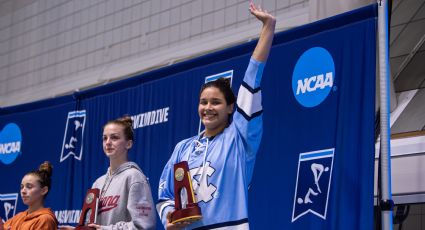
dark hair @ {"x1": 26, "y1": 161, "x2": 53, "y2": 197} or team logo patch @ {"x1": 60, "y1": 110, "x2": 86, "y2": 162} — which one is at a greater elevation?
team logo patch @ {"x1": 60, "y1": 110, "x2": 86, "y2": 162}

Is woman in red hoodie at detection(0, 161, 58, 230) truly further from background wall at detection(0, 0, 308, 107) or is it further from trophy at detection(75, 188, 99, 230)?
background wall at detection(0, 0, 308, 107)

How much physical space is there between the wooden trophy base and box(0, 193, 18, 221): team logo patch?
306 centimetres

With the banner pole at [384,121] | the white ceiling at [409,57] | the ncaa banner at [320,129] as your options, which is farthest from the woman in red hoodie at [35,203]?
the white ceiling at [409,57]

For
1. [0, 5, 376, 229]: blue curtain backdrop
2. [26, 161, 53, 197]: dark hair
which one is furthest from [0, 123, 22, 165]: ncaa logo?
[26, 161, 53, 197]: dark hair

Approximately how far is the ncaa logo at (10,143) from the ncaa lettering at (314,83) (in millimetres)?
2888

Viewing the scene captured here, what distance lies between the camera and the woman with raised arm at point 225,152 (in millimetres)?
2717

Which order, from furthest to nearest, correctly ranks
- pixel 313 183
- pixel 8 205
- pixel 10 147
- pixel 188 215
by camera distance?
pixel 10 147 < pixel 8 205 < pixel 313 183 < pixel 188 215

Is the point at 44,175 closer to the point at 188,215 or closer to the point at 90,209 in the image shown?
the point at 90,209

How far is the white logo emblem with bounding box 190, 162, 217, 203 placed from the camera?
275 centimetres

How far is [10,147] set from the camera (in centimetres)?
565

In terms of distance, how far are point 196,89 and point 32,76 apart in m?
4.13

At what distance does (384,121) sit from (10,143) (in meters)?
3.55

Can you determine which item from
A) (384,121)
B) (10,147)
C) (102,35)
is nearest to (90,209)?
(384,121)

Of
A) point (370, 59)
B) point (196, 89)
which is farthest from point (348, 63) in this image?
point (196, 89)
